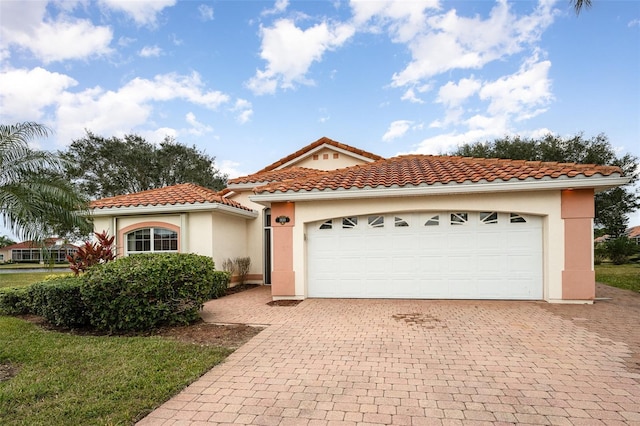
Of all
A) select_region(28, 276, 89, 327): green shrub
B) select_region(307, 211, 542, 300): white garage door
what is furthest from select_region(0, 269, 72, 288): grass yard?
select_region(307, 211, 542, 300): white garage door

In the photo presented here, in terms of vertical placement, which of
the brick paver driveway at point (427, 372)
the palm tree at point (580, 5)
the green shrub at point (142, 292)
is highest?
the palm tree at point (580, 5)

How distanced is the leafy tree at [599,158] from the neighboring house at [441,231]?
18.5 meters

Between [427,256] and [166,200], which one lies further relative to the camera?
[166,200]

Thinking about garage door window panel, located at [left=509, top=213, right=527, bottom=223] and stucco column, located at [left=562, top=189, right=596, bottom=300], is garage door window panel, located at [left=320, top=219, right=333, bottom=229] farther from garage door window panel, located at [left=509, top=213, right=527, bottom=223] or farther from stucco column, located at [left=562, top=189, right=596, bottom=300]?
stucco column, located at [left=562, top=189, right=596, bottom=300]

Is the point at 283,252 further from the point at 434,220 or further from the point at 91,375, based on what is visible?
the point at 91,375

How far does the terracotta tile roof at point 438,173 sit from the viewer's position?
8867 millimetres

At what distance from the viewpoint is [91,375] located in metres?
4.74

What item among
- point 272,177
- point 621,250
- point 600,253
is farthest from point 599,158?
point 272,177

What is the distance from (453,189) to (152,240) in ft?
36.6

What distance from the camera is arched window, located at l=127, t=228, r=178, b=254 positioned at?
1294 cm

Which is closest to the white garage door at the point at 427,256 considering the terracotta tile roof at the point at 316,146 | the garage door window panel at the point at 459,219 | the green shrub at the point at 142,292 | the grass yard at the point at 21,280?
the garage door window panel at the point at 459,219

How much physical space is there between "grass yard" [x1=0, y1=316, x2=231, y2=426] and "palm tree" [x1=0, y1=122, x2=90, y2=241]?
6.91ft

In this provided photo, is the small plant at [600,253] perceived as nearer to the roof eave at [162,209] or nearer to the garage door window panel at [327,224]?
the garage door window panel at [327,224]

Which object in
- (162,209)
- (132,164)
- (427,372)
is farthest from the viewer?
(132,164)
